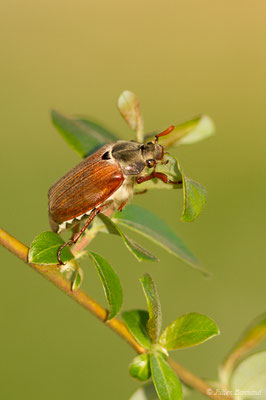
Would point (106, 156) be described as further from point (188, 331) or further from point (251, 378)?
point (251, 378)

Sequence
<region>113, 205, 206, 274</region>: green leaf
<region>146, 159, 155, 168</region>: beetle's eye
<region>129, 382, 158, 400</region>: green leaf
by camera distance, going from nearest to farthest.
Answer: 1. <region>129, 382, 158, 400</region>: green leaf
2. <region>113, 205, 206, 274</region>: green leaf
3. <region>146, 159, 155, 168</region>: beetle's eye

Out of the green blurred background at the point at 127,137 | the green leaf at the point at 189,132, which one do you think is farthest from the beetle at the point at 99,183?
the green blurred background at the point at 127,137

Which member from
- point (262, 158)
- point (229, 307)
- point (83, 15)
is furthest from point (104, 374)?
point (83, 15)

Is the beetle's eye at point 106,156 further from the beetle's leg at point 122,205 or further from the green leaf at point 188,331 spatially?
the green leaf at point 188,331

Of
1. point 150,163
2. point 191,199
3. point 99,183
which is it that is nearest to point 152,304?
point 191,199

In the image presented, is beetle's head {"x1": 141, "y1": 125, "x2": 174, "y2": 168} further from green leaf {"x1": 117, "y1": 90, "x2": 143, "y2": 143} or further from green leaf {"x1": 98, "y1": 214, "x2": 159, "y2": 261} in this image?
green leaf {"x1": 98, "y1": 214, "x2": 159, "y2": 261}

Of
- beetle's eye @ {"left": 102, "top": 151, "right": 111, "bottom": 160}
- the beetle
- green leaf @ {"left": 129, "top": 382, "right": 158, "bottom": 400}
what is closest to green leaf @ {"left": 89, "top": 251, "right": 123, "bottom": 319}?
green leaf @ {"left": 129, "top": 382, "right": 158, "bottom": 400}
